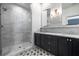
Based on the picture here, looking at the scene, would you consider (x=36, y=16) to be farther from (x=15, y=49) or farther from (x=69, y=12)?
(x=15, y=49)

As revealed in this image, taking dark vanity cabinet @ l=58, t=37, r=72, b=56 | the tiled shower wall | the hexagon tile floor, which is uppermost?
the tiled shower wall

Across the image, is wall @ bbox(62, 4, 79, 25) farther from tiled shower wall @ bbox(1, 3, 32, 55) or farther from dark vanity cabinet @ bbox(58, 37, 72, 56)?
tiled shower wall @ bbox(1, 3, 32, 55)

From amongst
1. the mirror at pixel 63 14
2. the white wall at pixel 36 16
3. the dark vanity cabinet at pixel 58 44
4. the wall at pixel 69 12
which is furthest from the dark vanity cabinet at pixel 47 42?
the wall at pixel 69 12

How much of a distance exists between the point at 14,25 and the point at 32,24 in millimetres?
378

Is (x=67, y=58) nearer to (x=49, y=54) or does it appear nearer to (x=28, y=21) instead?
(x=49, y=54)

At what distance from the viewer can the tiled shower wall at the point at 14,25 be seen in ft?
5.77

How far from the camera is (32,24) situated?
1892 mm

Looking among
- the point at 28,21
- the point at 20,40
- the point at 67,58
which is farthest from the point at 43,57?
the point at 28,21

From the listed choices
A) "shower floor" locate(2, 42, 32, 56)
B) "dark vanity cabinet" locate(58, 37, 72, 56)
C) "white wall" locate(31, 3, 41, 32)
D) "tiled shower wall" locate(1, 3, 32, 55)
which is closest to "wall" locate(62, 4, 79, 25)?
"dark vanity cabinet" locate(58, 37, 72, 56)

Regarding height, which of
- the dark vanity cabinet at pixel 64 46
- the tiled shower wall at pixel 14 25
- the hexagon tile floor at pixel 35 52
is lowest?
the hexagon tile floor at pixel 35 52

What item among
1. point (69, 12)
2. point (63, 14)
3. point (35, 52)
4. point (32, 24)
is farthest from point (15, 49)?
point (69, 12)

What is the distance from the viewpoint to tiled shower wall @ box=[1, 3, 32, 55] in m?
1.76

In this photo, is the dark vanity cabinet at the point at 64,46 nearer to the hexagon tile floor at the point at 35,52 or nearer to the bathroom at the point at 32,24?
the bathroom at the point at 32,24

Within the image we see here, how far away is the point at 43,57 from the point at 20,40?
0.59 meters
